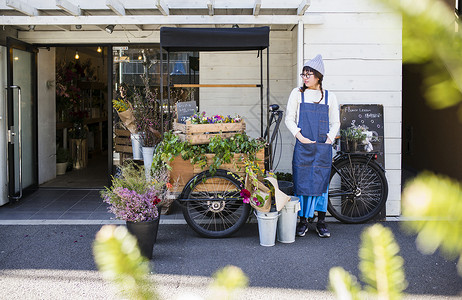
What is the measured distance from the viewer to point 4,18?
555 centimetres

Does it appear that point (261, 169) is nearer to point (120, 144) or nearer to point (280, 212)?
point (280, 212)

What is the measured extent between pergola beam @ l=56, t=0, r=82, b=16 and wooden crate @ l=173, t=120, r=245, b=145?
175cm

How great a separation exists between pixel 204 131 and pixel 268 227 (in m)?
1.20

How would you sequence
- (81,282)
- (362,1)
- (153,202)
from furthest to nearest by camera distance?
(153,202) < (81,282) < (362,1)

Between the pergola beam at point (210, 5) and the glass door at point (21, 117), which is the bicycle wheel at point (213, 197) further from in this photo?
the glass door at point (21, 117)

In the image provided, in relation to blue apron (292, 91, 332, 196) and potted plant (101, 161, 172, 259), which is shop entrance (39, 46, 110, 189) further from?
blue apron (292, 91, 332, 196)

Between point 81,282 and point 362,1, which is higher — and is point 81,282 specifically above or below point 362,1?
below

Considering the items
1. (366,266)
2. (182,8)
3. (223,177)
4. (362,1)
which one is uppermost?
(182,8)

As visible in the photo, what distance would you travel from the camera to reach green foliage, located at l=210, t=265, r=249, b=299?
1.61 feet

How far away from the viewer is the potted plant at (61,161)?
8828 mm

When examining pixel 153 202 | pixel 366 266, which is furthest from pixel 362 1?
pixel 153 202

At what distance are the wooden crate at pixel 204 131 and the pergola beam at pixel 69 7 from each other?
5.76 feet

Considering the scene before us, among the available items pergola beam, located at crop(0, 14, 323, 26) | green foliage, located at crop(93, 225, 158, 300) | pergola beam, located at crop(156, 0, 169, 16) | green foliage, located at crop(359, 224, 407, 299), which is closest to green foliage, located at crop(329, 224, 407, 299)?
green foliage, located at crop(359, 224, 407, 299)

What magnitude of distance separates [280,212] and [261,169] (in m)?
0.51
